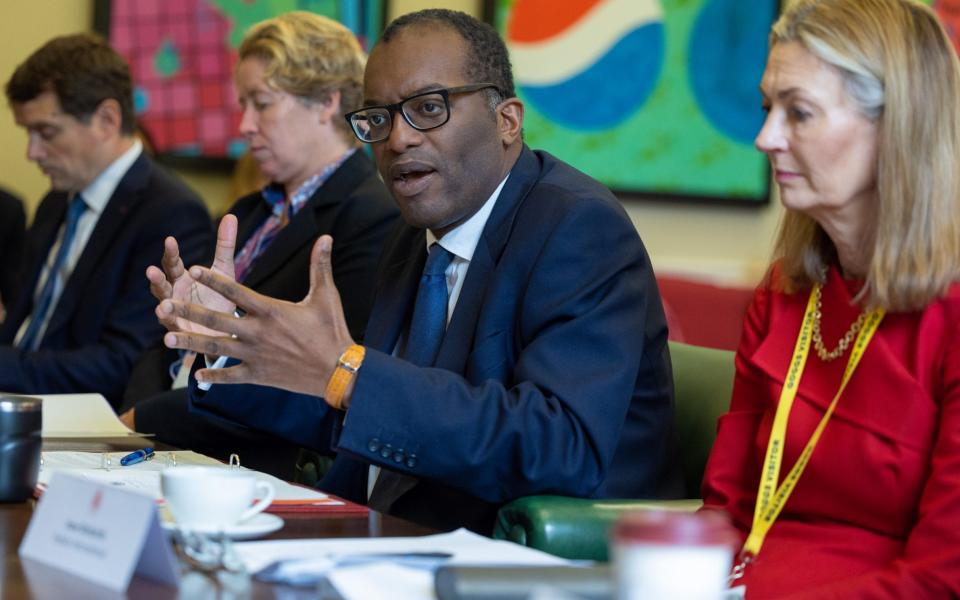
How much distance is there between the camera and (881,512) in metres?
1.69

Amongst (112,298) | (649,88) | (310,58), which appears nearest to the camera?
(310,58)

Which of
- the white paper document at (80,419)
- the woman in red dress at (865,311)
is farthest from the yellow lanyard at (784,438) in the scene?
the white paper document at (80,419)

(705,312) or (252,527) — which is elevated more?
(252,527)

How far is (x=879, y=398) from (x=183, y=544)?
88 cm

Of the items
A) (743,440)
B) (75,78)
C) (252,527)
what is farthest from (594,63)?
(252,527)

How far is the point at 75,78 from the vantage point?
407cm

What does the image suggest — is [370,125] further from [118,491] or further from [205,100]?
[205,100]

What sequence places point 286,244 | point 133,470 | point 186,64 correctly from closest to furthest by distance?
point 133,470 → point 286,244 → point 186,64

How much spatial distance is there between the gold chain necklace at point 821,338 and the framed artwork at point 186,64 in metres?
3.35

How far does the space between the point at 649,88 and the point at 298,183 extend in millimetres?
1484

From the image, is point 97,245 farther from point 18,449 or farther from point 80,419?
point 18,449

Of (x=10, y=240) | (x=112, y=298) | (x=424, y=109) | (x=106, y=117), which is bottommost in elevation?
(x=10, y=240)

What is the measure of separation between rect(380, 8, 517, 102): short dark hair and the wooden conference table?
91 cm

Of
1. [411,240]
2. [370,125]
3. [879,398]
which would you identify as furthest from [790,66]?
[411,240]
